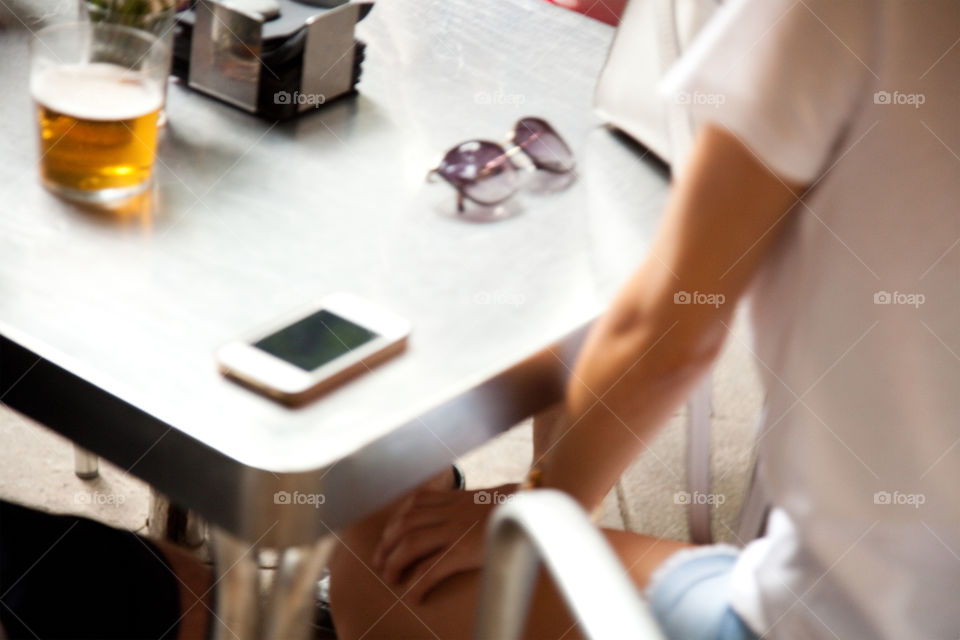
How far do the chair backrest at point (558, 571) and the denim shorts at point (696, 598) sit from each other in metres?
0.28

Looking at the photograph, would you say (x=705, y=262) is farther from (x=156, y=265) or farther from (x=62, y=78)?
(x=62, y=78)

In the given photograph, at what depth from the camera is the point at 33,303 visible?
831 millimetres

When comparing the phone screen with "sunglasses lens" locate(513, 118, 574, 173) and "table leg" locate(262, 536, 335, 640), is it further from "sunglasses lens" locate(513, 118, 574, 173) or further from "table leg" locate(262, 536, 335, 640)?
"sunglasses lens" locate(513, 118, 574, 173)

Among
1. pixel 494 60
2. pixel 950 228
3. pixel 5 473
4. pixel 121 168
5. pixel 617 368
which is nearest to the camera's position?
pixel 950 228

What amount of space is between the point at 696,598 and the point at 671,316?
0.22m

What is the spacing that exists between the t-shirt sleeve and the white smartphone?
268 millimetres

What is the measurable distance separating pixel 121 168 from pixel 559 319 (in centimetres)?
38

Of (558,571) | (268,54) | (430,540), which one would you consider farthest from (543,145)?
(558,571)

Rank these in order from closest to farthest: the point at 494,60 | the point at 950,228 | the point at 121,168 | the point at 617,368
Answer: the point at 950,228, the point at 617,368, the point at 121,168, the point at 494,60

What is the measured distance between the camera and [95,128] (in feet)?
3.14

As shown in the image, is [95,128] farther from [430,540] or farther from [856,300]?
[856,300]

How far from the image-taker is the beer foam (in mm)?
960

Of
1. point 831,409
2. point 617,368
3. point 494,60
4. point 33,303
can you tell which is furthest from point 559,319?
point 494,60

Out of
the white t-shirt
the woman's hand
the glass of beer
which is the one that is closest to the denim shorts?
the white t-shirt
